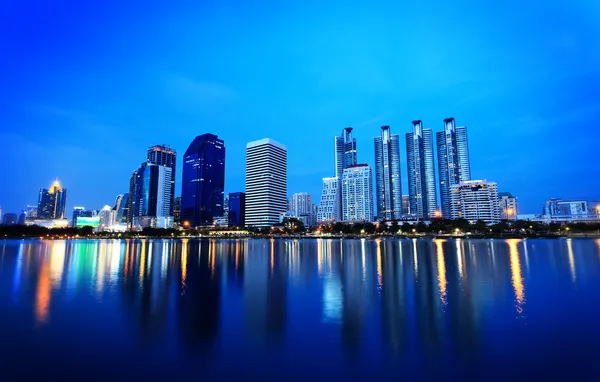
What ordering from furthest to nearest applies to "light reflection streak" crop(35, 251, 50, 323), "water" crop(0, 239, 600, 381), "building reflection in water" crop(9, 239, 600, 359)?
"light reflection streak" crop(35, 251, 50, 323) < "building reflection in water" crop(9, 239, 600, 359) < "water" crop(0, 239, 600, 381)

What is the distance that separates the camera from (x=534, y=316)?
16953mm

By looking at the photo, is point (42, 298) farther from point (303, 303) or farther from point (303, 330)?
point (303, 330)

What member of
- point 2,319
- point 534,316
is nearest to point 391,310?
point 534,316

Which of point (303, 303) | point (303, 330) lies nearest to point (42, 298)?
point (303, 303)

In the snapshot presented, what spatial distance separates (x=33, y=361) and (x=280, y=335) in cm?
865

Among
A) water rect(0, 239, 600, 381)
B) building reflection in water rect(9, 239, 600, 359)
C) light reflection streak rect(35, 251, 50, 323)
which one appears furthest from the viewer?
light reflection streak rect(35, 251, 50, 323)

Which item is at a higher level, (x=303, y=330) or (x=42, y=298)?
(x=42, y=298)

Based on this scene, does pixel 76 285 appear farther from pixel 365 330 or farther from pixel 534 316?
pixel 534 316

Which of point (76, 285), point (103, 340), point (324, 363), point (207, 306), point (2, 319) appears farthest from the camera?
point (76, 285)

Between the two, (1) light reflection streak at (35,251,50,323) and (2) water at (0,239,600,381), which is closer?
(2) water at (0,239,600,381)

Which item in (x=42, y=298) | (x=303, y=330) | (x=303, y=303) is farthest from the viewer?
(x=42, y=298)

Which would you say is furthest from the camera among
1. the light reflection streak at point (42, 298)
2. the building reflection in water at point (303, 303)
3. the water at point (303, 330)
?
the light reflection streak at point (42, 298)

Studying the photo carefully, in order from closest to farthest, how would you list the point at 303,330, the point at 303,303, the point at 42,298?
the point at 303,330 → the point at 303,303 → the point at 42,298

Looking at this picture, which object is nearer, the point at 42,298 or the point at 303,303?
the point at 303,303
